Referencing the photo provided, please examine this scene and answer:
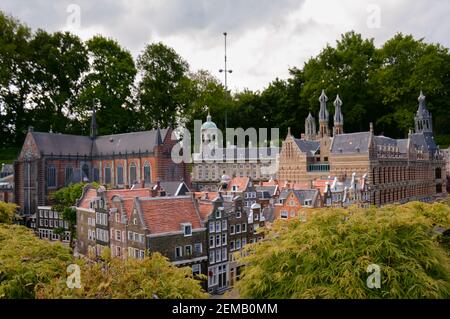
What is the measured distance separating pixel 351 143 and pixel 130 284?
4853cm

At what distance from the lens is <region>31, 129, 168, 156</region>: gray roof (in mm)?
57409

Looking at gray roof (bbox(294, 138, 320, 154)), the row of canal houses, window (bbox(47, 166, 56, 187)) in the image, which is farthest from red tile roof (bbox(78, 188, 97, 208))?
gray roof (bbox(294, 138, 320, 154))

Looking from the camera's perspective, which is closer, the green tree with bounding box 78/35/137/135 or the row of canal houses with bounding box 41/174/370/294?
the row of canal houses with bounding box 41/174/370/294

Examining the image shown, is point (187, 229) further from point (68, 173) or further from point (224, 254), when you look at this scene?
point (68, 173)

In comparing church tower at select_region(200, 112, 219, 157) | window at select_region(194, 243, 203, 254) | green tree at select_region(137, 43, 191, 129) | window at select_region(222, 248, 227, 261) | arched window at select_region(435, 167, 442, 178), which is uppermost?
green tree at select_region(137, 43, 191, 129)

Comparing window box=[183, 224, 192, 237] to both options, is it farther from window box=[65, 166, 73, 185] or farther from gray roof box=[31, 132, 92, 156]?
window box=[65, 166, 73, 185]

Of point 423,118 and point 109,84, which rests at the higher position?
point 109,84

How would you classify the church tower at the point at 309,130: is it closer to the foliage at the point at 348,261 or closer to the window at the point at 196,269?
the window at the point at 196,269

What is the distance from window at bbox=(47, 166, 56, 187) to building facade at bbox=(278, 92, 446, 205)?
32582 mm

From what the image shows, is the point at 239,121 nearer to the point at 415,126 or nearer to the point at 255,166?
the point at 255,166

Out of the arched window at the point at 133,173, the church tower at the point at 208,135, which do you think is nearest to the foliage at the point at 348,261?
the arched window at the point at 133,173

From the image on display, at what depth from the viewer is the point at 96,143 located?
6419 cm

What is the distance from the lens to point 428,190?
7094 centimetres

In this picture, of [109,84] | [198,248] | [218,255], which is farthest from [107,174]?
[198,248]
